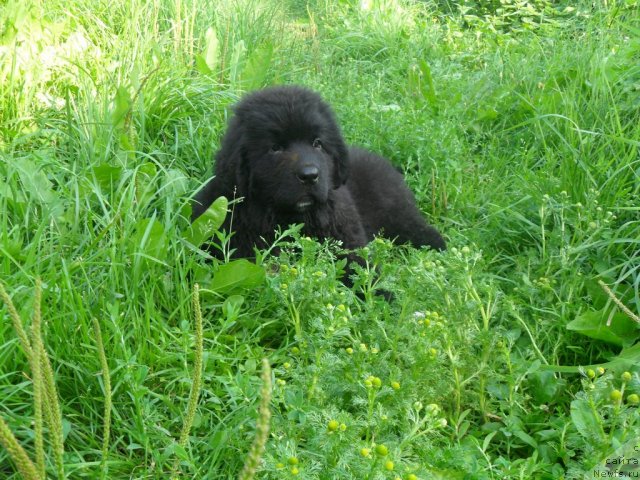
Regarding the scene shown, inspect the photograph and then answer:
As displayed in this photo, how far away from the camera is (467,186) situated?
13.4 ft

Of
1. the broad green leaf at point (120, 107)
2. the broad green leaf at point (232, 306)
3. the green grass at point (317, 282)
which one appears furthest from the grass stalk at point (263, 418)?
the broad green leaf at point (120, 107)

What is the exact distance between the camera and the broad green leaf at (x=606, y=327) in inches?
104

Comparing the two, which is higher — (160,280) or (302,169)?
(302,169)

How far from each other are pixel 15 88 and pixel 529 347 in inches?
108

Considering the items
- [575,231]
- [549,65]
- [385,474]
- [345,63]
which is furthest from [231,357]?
[345,63]

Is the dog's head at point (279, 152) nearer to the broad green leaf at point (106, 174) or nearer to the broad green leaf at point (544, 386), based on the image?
the broad green leaf at point (106, 174)

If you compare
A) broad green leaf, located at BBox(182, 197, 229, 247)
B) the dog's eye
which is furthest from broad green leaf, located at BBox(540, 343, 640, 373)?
the dog's eye

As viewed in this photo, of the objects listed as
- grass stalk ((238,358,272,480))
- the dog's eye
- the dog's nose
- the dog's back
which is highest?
grass stalk ((238,358,272,480))

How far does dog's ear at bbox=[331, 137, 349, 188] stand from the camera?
3448mm

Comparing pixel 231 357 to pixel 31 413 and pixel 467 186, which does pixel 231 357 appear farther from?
pixel 467 186

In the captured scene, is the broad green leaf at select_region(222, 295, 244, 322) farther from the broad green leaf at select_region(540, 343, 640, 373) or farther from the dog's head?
the broad green leaf at select_region(540, 343, 640, 373)

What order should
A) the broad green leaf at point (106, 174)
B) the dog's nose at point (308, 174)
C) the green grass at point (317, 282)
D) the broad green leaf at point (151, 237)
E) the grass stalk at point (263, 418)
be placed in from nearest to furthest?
the grass stalk at point (263, 418), the green grass at point (317, 282), the broad green leaf at point (151, 237), the broad green leaf at point (106, 174), the dog's nose at point (308, 174)

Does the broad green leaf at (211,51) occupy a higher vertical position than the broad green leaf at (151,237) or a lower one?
higher

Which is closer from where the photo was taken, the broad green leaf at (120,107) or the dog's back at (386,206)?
the broad green leaf at (120,107)
